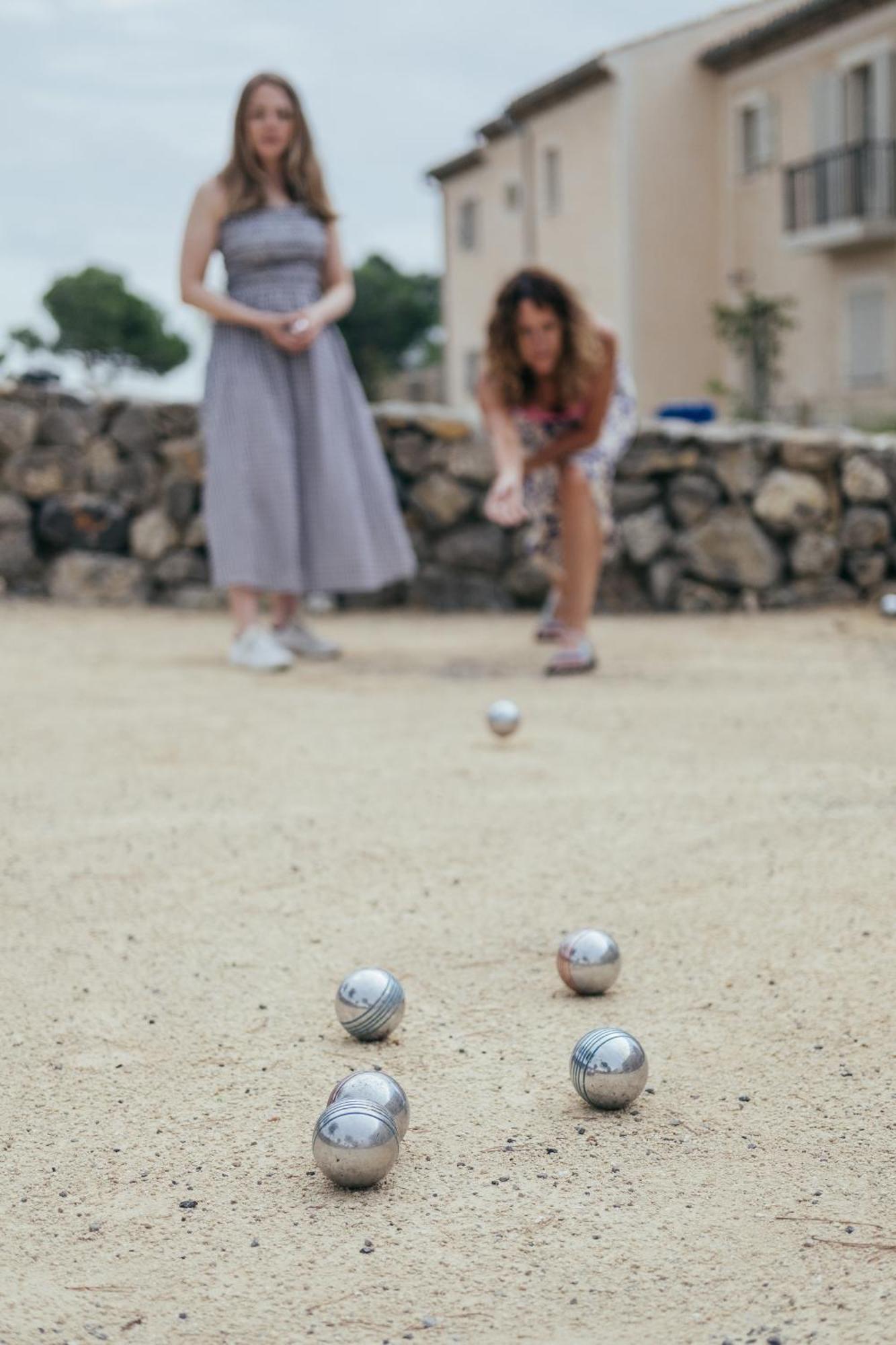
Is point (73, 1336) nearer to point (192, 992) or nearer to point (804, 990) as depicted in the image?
point (192, 992)

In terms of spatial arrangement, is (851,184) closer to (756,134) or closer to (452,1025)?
(756,134)

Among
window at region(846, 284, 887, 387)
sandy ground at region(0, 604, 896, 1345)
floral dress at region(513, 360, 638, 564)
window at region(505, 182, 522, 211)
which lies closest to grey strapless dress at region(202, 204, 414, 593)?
floral dress at region(513, 360, 638, 564)

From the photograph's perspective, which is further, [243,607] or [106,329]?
[106,329]

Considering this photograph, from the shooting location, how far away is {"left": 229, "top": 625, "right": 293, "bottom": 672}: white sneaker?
5.16 m

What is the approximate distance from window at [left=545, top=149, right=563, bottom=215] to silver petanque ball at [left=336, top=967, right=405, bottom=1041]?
21325 mm

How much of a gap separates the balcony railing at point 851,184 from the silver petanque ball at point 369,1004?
18638 mm

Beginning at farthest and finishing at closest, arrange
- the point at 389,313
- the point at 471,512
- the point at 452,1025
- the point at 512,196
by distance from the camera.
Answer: the point at 389,313
the point at 512,196
the point at 471,512
the point at 452,1025

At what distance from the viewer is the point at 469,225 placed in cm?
2567

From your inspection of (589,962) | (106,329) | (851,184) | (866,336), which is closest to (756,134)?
(851,184)

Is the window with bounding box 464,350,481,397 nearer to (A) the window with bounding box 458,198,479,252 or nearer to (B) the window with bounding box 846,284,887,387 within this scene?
(A) the window with bounding box 458,198,479,252

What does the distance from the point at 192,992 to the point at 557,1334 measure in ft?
3.18

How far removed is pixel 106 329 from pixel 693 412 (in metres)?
9.13

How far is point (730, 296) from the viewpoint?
20750 mm

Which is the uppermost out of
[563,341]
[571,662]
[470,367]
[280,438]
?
[470,367]
